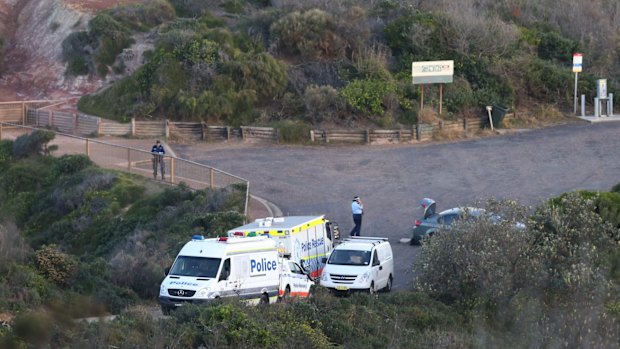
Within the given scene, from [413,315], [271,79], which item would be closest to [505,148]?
[271,79]

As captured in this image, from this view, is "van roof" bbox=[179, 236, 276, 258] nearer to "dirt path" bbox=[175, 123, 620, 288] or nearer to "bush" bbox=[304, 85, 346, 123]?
"dirt path" bbox=[175, 123, 620, 288]

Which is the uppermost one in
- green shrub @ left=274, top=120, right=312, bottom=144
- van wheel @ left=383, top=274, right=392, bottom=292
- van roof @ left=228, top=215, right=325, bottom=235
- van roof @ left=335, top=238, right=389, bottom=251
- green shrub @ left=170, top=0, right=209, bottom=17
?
green shrub @ left=170, top=0, right=209, bottom=17

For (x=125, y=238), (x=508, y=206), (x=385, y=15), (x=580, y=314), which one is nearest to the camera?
(x=580, y=314)

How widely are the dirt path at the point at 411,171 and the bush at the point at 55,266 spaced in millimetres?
10257

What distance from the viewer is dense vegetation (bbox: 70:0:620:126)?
4897cm

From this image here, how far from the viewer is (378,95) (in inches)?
1905

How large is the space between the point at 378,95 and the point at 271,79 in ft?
19.1

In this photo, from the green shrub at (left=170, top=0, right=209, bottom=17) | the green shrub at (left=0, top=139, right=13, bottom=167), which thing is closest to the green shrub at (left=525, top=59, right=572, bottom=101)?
the green shrub at (left=170, top=0, right=209, bottom=17)

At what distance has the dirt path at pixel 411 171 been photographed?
36.3 meters

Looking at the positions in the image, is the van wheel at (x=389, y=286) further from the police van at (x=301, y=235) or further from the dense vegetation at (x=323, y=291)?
the police van at (x=301, y=235)

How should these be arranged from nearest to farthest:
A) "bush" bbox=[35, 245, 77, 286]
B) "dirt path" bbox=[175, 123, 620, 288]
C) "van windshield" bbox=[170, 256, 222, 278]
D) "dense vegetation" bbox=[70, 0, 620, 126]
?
"van windshield" bbox=[170, 256, 222, 278]
"bush" bbox=[35, 245, 77, 286]
"dirt path" bbox=[175, 123, 620, 288]
"dense vegetation" bbox=[70, 0, 620, 126]

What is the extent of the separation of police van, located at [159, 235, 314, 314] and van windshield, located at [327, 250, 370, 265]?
10.7 feet

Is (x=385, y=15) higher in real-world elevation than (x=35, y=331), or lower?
higher

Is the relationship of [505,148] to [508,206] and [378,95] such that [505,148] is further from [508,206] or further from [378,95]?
[508,206]
